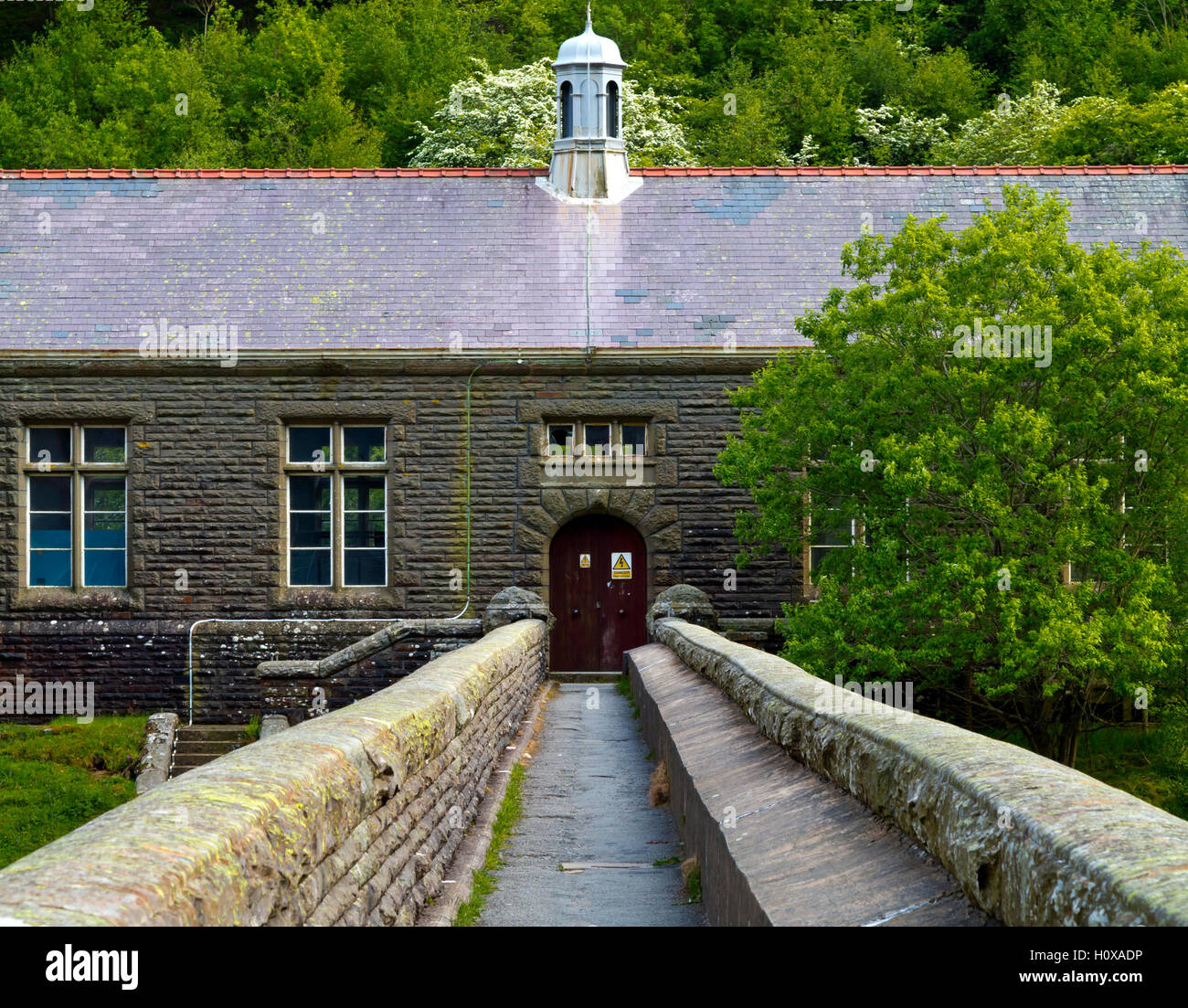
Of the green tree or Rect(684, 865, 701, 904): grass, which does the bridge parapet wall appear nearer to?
Rect(684, 865, 701, 904): grass

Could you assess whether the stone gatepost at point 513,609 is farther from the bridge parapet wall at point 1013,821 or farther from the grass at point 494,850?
the bridge parapet wall at point 1013,821

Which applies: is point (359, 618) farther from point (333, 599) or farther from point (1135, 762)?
point (1135, 762)

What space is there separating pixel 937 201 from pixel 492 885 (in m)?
19.0

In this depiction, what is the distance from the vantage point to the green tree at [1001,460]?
1639 centimetres

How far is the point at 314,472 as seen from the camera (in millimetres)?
22250

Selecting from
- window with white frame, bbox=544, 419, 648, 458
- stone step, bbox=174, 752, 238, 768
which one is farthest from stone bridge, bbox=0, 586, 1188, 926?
window with white frame, bbox=544, 419, 648, 458

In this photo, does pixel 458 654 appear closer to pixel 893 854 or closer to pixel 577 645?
pixel 893 854

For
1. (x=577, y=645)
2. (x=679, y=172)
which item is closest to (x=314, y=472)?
(x=577, y=645)

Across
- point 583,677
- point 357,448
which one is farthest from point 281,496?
point 583,677

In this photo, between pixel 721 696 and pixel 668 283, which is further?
pixel 668 283

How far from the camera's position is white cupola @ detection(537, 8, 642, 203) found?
81.5 feet

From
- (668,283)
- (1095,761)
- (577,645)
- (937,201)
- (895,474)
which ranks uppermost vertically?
(937,201)

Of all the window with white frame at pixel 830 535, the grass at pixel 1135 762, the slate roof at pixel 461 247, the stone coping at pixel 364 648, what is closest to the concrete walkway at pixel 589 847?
the window with white frame at pixel 830 535

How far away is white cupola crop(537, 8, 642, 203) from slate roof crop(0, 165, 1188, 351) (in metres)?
0.43
